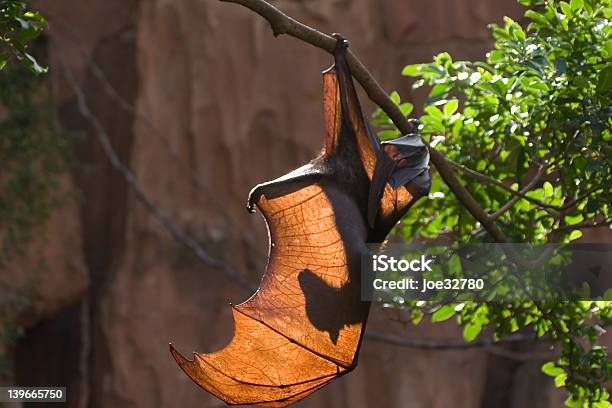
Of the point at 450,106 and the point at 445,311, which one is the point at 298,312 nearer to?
the point at 445,311

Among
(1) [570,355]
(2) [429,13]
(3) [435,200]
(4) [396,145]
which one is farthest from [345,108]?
(2) [429,13]

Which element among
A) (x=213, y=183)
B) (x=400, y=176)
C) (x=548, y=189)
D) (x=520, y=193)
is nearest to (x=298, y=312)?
(x=400, y=176)

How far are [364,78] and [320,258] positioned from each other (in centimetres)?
32

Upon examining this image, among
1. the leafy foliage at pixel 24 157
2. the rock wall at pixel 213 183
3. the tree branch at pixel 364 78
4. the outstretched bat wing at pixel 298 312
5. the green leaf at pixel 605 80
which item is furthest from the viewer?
the rock wall at pixel 213 183

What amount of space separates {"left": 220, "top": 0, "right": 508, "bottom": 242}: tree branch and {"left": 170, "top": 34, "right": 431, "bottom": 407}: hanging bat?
0.03 meters

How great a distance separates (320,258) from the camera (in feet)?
5.39

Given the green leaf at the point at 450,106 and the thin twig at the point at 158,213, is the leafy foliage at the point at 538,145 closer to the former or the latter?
the green leaf at the point at 450,106

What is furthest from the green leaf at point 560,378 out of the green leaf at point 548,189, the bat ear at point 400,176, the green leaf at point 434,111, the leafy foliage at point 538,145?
the bat ear at point 400,176

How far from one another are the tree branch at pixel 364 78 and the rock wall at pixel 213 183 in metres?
3.12

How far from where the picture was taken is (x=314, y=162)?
1.71 meters

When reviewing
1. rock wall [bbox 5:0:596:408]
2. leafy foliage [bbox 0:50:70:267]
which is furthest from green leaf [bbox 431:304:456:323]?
leafy foliage [bbox 0:50:70:267]

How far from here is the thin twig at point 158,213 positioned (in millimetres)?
4730

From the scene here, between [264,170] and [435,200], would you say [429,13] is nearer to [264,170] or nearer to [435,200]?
[264,170]

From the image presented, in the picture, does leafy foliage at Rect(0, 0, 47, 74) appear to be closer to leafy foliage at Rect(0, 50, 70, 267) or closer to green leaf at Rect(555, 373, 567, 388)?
green leaf at Rect(555, 373, 567, 388)
